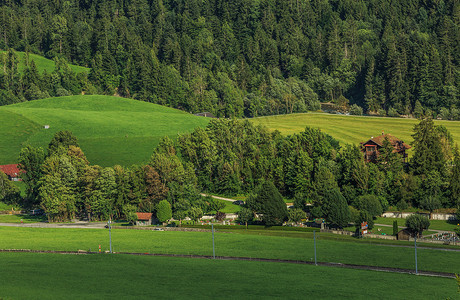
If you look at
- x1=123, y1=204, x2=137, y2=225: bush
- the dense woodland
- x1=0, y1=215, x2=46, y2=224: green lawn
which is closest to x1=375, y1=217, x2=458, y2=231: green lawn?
the dense woodland

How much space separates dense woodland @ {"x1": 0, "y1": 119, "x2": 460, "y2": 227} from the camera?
15025cm

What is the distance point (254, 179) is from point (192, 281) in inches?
3247

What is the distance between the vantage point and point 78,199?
521 ft

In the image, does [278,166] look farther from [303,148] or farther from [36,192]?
[36,192]

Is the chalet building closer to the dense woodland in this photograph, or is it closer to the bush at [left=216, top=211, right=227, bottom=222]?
the dense woodland

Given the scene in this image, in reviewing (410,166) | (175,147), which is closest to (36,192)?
(175,147)

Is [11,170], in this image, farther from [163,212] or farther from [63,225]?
[163,212]

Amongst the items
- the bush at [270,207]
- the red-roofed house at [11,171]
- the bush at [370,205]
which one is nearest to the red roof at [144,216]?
the bush at [270,207]

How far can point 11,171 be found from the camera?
181625 mm

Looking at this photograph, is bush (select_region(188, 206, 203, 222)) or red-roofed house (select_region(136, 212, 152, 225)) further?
red-roofed house (select_region(136, 212, 152, 225))

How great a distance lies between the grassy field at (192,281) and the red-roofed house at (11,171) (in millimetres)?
74500

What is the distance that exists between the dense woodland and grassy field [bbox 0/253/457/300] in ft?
126

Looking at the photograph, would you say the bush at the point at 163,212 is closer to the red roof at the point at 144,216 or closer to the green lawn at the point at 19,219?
the red roof at the point at 144,216

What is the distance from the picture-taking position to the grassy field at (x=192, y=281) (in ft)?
280
